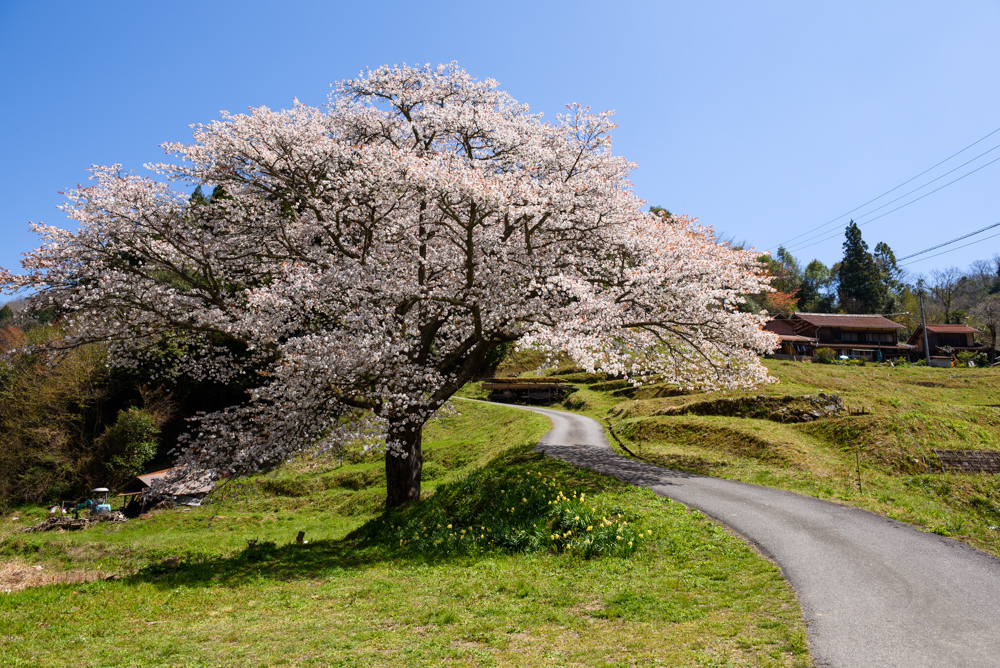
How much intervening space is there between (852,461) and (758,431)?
354 centimetres

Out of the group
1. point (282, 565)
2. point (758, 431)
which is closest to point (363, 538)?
point (282, 565)

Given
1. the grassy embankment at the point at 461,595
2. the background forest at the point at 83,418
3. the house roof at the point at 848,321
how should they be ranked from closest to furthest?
the grassy embankment at the point at 461,595, the background forest at the point at 83,418, the house roof at the point at 848,321

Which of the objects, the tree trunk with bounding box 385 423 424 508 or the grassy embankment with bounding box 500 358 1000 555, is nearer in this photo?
the grassy embankment with bounding box 500 358 1000 555

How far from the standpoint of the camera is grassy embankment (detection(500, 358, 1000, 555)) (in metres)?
13.1

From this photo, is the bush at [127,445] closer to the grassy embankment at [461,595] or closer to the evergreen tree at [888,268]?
the grassy embankment at [461,595]

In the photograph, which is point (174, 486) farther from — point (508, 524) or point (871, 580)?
point (871, 580)

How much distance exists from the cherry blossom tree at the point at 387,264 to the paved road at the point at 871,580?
202 inches

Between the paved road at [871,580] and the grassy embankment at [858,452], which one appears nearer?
the paved road at [871,580]

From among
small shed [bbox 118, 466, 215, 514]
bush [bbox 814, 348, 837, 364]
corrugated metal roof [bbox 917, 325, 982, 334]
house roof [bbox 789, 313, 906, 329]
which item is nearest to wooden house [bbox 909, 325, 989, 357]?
corrugated metal roof [bbox 917, 325, 982, 334]

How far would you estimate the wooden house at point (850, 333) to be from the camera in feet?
221

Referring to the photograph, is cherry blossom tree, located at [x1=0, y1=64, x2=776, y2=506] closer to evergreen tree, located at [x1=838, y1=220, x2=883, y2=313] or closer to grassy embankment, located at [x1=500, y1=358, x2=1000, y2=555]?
grassy embankment, located at [x1=500, y1=358, x2=1000, y2=555]

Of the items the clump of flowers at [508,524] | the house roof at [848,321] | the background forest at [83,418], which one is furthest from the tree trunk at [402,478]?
the house roof at [848,321]

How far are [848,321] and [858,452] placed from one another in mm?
61316

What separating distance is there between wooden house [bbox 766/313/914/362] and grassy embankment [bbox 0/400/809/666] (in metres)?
62.8
